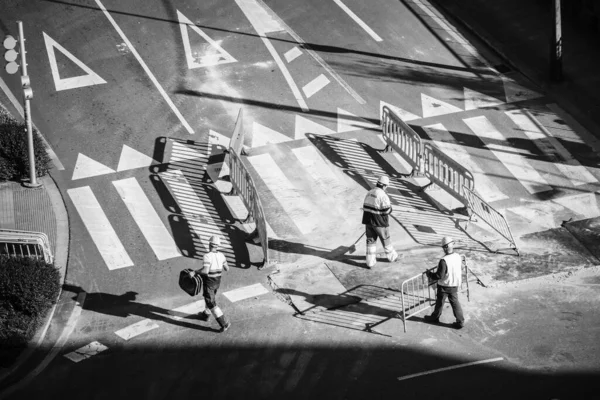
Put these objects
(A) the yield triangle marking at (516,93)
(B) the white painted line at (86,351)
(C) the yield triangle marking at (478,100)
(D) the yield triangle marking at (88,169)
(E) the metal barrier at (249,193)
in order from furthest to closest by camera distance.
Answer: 1. (A) the yield triangle marking at (516,93)
2. (C) the yield triangle marking at (478,100)
3. (D) the yield triangle marking at (88,169)
4. (E) the metal barrier at (249,193)
5. (B) the white painted line at (86,351)

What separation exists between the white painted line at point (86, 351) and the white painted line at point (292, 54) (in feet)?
43.7

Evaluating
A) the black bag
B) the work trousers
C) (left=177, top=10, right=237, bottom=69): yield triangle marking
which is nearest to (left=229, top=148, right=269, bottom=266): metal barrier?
the black bag

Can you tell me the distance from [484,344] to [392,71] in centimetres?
1246

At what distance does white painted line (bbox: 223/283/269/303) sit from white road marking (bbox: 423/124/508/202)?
A: 6582mm

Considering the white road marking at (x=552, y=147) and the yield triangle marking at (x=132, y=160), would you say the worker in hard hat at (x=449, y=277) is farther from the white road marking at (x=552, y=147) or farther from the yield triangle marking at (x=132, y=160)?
the yield triangle marking at (x=132, y=160)

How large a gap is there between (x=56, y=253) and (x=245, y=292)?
4627 millimetres

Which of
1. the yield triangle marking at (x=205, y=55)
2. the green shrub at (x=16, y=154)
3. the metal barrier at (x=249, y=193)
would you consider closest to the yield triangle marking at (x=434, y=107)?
the yield triangle marking at (x=205, y=55)

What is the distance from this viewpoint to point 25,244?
21.1 m

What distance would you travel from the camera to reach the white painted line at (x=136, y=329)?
19469 mm

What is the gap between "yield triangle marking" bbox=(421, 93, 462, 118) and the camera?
2744 cm

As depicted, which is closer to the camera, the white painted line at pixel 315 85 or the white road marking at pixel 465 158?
the white road marking at pixel 465 158

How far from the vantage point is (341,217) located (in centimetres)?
2331

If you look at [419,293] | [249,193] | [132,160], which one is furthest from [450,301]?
[132,160]

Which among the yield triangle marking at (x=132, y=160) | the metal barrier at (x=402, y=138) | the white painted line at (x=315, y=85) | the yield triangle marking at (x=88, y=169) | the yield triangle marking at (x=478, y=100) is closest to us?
the metal barrier at (x=402, y=138)
